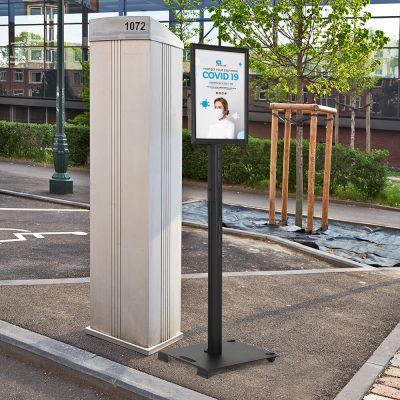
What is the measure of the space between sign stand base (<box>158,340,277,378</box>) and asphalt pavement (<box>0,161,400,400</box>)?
0.06 m

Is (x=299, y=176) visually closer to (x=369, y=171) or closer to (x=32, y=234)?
(x=369, y=171)

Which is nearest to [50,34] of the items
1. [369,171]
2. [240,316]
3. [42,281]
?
[369,171]

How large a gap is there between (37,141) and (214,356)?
19.8 m

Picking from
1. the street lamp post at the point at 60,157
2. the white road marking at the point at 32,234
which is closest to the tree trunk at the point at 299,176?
the white road marking at the point at 32,234

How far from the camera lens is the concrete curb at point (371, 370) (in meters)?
5.65

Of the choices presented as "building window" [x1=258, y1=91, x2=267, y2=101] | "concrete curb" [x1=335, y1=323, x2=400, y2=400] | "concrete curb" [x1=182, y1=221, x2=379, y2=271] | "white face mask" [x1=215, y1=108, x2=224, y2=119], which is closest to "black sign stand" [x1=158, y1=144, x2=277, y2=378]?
"white face mask" [x1=215, y1=108, x2=224, y2=119]

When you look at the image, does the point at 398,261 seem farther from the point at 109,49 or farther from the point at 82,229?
the point at 109,49

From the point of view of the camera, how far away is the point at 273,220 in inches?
574

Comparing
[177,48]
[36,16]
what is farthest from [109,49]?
[36,16]

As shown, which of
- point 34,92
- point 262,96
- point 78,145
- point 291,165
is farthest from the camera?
point 34,92

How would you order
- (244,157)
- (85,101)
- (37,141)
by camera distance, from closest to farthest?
1. (244,157)
2. (37,141)
3. (85,101)

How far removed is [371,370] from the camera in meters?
6.15

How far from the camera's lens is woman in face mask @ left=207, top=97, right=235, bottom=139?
5.93 metres

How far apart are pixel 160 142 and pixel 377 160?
42.9 feet
